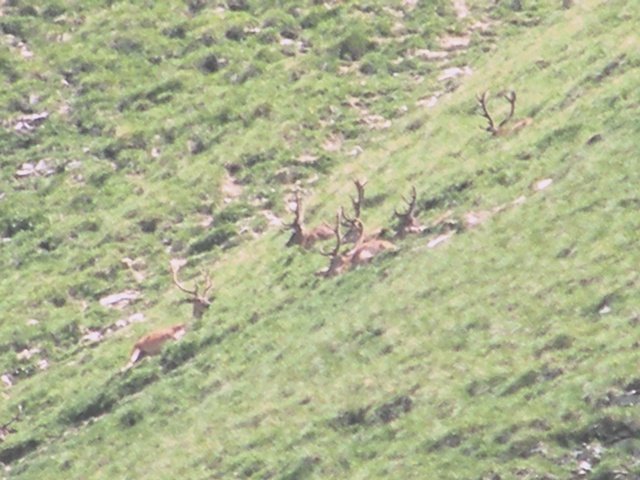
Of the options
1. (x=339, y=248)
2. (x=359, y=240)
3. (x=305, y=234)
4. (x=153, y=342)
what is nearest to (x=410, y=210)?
(x=359, y=240)

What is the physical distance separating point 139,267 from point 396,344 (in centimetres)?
1332

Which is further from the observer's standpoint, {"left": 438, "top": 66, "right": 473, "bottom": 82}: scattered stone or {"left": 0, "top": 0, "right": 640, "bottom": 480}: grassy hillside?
{"left": 438, "top": 66, "right": 473, "bottom": 82}: scattered stone

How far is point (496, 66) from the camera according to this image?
3756 centimetres

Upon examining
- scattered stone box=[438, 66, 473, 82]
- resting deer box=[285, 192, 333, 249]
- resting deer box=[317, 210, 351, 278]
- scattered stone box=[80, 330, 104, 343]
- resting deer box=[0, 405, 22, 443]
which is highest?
resting deer box=[317, 210, 351, 278]

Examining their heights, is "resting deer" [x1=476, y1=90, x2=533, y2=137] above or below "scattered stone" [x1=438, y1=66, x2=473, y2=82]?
above

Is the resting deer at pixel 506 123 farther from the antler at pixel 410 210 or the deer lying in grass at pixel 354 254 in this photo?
the deer lying in grass at pixel 354 254

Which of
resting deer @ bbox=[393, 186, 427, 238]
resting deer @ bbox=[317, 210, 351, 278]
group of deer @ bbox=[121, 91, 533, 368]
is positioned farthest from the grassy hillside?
resting deer @ bbox=[317, 210, 351, 278]

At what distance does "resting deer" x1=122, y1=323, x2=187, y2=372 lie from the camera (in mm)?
27906

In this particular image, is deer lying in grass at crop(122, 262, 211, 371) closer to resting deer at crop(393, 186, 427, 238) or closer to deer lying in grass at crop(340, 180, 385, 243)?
deer lying in grass at crop(340, 180, 385, 243)

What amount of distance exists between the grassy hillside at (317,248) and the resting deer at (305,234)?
62 centimetres

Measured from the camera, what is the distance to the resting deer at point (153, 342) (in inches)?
1099

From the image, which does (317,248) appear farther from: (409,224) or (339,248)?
(409,224)

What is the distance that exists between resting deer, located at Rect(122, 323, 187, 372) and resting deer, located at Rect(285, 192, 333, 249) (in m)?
3.60

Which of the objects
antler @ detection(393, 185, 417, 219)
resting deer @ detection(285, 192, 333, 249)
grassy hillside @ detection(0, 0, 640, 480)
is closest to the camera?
grassy hillside @ detection(0, 0, 640, 480)
